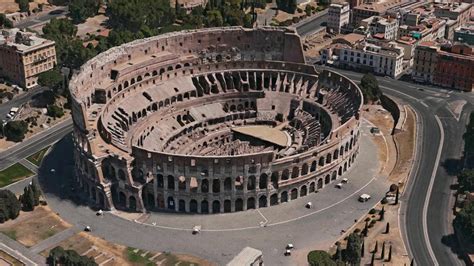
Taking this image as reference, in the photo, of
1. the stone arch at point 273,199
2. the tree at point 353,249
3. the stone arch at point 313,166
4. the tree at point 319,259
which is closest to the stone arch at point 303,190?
the stone arch at point 313,166

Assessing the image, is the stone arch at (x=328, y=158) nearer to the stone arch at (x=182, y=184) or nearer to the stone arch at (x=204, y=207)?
Result: the stone arch at (x=204, y=207)

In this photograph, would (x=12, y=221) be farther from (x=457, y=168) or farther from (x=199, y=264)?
(x=457, y=168)

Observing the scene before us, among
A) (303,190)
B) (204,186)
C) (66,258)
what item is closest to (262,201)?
(303,190)

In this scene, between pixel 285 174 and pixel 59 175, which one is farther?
pixel 59 175

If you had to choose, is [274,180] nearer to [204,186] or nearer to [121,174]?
[204,186]

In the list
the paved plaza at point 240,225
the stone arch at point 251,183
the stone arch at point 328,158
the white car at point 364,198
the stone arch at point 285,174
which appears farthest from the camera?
the stone arch at point 328,158

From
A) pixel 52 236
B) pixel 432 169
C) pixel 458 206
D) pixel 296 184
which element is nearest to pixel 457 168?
pixel 432 169
